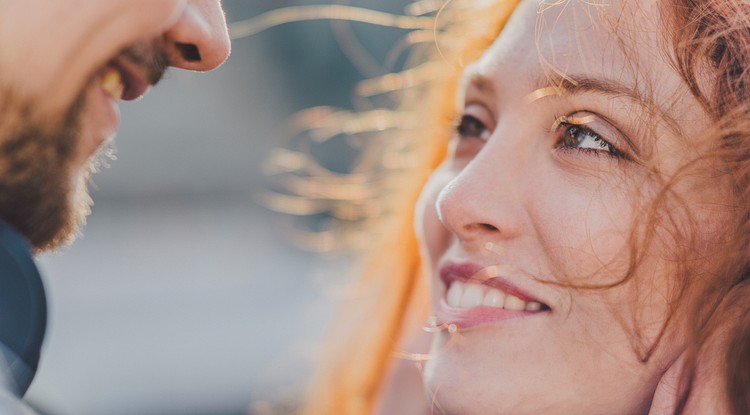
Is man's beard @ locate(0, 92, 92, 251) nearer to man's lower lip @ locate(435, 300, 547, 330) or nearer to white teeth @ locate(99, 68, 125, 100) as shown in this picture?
white teeth @ locate(99, 68, 125, 100)

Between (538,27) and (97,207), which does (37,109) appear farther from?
(97,207)

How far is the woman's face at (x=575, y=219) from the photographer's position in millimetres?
1179

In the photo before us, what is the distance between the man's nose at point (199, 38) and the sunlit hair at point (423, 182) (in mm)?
474

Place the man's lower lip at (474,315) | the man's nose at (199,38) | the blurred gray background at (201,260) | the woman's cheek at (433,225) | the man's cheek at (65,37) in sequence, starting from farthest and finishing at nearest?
the blurred gray background at (201,260), the woman's cheek at (433,225), the man's lower lip at (474,315), the man's nose at (199,38), the man's cheek at (65,37)

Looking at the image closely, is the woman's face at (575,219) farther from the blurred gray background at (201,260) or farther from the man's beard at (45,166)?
the blurred gray background at (201,260)

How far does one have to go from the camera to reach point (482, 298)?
1.32m

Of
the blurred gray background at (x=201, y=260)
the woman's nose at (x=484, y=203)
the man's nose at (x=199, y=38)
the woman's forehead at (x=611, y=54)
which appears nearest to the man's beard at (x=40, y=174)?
the man's nose at (x=199, y=38)

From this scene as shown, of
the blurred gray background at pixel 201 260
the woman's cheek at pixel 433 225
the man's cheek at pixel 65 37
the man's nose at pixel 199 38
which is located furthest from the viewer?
the blurred gray background at pixel 201 260

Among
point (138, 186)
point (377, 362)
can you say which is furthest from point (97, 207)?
point (377, 362)

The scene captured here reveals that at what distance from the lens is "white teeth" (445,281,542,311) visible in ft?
4.20

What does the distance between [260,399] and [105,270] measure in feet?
6.37

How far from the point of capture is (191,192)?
6.83 metres

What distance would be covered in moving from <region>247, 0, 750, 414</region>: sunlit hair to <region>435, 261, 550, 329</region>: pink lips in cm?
15

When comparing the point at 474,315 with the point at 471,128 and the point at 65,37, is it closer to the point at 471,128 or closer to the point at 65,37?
the point at 471,128
